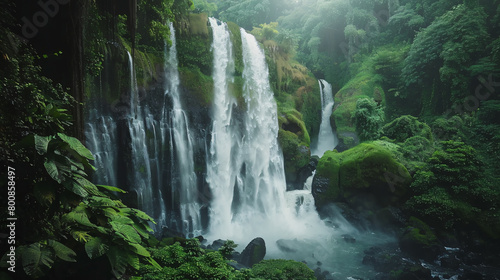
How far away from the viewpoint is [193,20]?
500 inches

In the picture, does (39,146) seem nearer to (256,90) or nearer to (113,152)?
(113,152)

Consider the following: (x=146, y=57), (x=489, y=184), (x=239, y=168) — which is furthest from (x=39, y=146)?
(x=489, y=184)

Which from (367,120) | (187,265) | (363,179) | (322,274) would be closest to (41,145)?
(187,265)

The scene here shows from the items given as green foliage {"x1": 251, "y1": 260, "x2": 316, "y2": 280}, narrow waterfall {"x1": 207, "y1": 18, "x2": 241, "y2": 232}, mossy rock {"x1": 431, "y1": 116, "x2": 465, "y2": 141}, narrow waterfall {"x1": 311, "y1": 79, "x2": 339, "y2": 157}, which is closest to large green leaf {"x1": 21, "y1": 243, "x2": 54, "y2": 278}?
green foliage {"x1": 251, "y1": 260, "x2": 316, "y2": 280}

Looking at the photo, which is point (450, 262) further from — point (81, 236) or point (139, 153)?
point (139, 153)

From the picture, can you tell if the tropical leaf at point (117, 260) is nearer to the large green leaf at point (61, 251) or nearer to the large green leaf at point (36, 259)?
the large green leaf at point (61, 251)

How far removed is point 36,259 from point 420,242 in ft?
37.1

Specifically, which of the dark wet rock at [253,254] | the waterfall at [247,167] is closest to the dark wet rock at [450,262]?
the waterfall at [247,167]

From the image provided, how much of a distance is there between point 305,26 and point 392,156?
673 inches

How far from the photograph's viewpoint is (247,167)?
1335 centimetres

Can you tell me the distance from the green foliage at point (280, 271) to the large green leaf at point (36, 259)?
394 centimetres

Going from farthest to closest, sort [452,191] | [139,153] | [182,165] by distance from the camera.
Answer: [182,165] < [452,191] < [139,153]

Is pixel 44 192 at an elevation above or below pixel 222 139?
below

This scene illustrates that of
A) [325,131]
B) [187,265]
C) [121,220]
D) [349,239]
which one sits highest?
[325,131]
